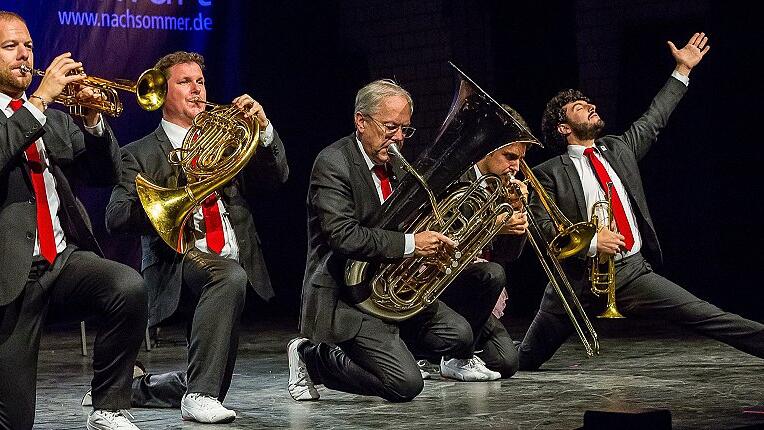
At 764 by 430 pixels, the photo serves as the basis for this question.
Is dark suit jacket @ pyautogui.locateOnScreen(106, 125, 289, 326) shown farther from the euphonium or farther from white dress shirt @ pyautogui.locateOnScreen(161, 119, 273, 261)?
the euphonium

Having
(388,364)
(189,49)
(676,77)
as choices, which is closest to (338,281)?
(388,364)

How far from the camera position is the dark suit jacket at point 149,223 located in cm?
485

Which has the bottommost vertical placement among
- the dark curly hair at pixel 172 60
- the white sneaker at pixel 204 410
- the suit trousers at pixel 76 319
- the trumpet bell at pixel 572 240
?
the white sneaker at pixel 204 410

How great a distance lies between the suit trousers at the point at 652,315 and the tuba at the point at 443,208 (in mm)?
850

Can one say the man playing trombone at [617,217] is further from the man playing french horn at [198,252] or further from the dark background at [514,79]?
the dark background at [514,79]

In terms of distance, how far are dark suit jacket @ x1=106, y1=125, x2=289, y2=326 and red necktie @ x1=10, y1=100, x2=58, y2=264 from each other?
A: 60cm

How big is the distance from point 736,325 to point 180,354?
3.20m

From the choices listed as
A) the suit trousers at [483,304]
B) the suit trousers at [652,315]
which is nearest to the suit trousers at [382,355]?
the suit trousers at [483,304]

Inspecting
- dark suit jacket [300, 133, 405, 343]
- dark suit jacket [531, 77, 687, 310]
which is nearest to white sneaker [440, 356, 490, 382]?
dark suit jacket [531, 77, 687, 310]

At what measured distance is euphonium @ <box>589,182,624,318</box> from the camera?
5660mm

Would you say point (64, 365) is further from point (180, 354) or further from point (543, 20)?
point (543, 20)

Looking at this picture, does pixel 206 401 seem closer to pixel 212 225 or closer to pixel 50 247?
pixel 212 225

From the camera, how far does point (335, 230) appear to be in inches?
193

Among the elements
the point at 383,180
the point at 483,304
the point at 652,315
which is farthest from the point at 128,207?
the point at 652,315
